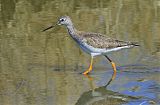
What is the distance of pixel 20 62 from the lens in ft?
31.3

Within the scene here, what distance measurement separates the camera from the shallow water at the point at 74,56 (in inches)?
310

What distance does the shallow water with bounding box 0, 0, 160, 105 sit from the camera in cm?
788

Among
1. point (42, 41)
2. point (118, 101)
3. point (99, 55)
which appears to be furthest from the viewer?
point (42, 41)

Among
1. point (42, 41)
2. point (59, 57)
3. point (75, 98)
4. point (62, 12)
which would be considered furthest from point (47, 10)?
point (75, 98)

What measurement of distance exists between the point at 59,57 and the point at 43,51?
1.37ft

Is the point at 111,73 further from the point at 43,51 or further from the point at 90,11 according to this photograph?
the point at 90,11

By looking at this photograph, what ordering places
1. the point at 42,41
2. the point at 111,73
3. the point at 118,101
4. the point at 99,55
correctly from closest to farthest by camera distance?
the point at 118,101
the point at 111,73
the point at 99,55
the point at 42,41

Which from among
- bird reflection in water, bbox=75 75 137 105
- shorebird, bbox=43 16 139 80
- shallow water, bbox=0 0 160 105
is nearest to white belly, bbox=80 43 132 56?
shorebird, bbox=43 16 139 80

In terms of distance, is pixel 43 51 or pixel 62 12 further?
pixel 62 12

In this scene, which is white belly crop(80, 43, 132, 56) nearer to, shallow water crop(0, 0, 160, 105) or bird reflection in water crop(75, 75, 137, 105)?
shallow water crop(0, 0, 160, 105)

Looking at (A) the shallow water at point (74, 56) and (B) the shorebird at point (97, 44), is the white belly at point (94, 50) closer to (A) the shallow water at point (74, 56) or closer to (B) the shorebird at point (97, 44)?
(B) the shorebird at point (97, 44)

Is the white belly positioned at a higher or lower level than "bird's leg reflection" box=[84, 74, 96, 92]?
higher

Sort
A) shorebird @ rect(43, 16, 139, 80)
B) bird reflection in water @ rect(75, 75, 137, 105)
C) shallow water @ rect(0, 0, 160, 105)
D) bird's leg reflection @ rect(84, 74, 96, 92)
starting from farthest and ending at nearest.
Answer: shorebird @ rect(43, 16, 139, 80) → bird's leg reflection @ rect(84, 74, 96, 92) → shallow water @ rect(0, 0, 160, 105) → bird reflection in water @ rect(75, 75, 137, 105)

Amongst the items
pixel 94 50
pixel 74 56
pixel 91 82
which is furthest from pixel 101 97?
pixel 74 56
